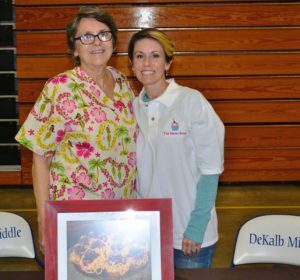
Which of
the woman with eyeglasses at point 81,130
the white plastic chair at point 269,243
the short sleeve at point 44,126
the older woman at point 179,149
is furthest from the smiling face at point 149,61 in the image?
the white plastic chair at point 269,243

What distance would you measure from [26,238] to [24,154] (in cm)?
407

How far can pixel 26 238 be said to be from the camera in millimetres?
2111

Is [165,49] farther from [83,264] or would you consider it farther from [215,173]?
[83,264]

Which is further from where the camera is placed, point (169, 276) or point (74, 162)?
point (74, 162)

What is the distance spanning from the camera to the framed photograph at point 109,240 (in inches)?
49.4

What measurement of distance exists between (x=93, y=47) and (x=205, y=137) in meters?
0.52

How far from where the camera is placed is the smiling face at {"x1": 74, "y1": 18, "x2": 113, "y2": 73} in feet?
6.11

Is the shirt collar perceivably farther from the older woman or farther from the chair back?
the chair back

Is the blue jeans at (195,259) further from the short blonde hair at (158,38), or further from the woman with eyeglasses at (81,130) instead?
the short blonde hair at (158,38)

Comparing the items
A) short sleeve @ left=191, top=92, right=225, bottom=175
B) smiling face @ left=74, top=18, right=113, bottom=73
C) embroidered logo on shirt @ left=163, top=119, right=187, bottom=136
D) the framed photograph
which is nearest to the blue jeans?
short sleeve @ left=191, top=92, right=225, bottom=175

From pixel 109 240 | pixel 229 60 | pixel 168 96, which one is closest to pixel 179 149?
pixel 168 96

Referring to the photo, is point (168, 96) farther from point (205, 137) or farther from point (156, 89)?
point (205, 137)

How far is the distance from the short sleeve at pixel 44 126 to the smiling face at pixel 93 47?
165 millimetres

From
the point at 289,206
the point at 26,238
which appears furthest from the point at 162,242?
the point at 289,206
